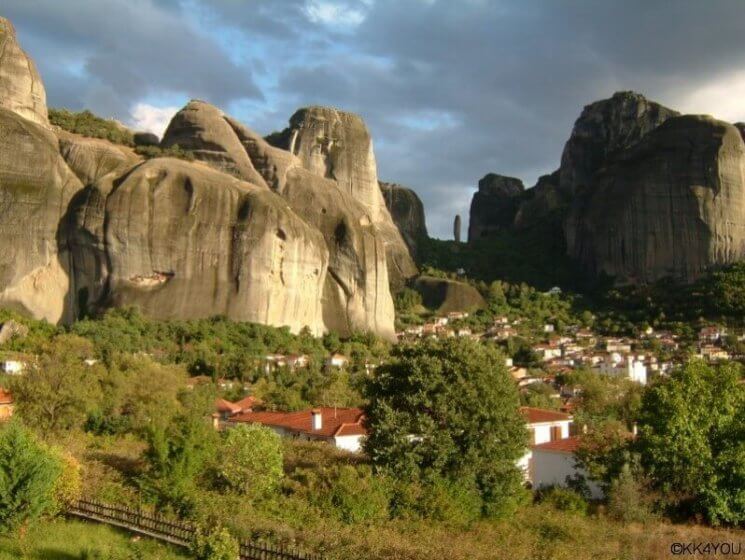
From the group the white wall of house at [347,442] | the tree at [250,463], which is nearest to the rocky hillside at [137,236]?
the white wall of house at [347,442]

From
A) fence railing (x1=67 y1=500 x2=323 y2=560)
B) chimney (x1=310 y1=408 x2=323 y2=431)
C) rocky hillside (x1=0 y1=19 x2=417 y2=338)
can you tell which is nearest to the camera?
fence railing (x1=67 y1=500 x2=323 y2=560)

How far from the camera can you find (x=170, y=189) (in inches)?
2714

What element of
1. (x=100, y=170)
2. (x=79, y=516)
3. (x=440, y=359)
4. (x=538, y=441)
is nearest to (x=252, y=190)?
(x=100, y=170)

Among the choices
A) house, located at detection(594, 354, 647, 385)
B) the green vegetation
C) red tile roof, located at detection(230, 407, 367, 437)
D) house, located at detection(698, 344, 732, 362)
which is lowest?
red tile roof, located at detection(230, 407, 367, 437)

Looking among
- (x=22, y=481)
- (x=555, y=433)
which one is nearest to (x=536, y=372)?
(x=555, y=433)

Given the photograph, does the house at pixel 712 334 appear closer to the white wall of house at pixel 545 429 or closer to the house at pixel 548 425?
the house at pixel 548 425

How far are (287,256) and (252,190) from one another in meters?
6.75

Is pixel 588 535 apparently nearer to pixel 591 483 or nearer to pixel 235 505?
pixel 591 483

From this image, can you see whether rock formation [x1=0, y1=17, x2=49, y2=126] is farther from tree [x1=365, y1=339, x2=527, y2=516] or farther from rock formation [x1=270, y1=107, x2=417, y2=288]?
tree [x1=365, y1=339, x2=527, y2=516]

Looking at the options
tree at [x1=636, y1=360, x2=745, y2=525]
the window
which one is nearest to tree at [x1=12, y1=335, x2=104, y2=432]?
the window

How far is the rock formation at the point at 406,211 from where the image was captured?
461 ft

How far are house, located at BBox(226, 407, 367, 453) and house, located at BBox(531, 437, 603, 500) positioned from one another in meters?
6.58

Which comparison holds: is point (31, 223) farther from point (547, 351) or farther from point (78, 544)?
point (78, 544)

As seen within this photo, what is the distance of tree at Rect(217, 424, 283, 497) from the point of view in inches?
964
